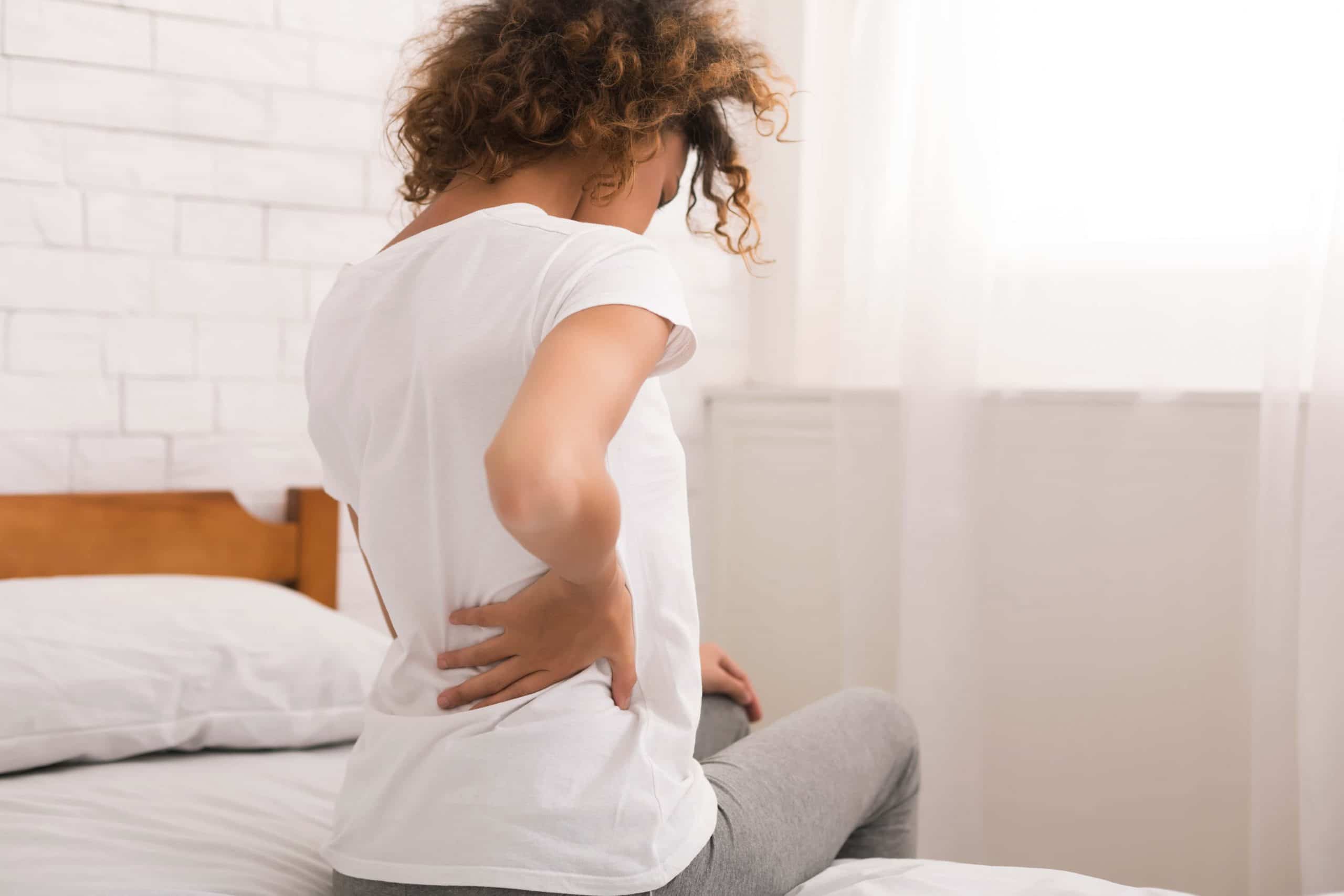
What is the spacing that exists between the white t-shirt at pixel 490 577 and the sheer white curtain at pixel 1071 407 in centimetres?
95

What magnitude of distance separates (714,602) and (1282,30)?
149cm

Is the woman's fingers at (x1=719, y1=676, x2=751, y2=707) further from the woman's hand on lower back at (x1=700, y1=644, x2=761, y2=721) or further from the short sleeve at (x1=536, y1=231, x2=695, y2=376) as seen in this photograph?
the short sleeve at (x1=536, y1=231, x2=695, y2=376)

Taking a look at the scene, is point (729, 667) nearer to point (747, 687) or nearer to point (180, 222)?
point (747, 687)

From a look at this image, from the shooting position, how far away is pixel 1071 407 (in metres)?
1.73

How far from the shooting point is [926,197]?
177 centimetres

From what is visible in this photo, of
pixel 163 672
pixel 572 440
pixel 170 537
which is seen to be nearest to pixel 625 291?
pixel 572 440

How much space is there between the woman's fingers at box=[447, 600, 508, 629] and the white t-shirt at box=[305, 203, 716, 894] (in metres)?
0.01

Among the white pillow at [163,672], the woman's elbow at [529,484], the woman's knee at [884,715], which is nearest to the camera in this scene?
the woman's elbow at [529,484]

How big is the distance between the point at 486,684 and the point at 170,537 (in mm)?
1232

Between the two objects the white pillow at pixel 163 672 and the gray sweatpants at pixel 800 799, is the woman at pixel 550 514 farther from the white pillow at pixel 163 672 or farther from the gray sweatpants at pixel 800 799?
the white pillow at pixel 163 672

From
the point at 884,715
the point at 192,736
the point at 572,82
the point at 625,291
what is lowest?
the point at 192,736

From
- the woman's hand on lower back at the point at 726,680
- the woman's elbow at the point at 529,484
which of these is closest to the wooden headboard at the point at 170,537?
the woman's hand on lower back at the point at 726,680

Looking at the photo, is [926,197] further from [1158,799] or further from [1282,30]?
[1158,799]

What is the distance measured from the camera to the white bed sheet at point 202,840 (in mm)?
863
